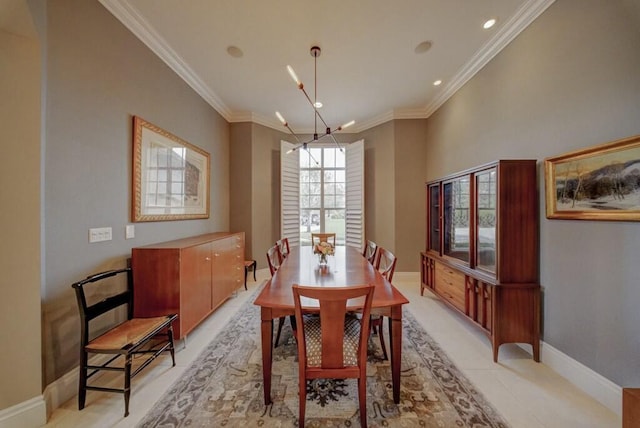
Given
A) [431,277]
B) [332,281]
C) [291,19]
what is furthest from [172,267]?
[431,277]

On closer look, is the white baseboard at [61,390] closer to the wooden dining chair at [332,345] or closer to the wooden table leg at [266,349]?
the wooden table leg at [266,349]

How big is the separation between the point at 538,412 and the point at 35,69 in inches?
159

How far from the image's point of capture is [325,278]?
2062 millimetres

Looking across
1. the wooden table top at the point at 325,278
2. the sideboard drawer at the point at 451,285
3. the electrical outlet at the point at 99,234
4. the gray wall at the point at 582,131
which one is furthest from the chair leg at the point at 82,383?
the gray wall at the point at 582,131

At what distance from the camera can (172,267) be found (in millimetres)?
2227

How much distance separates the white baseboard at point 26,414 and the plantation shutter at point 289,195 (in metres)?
3.73

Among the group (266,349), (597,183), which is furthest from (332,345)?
(597,183)

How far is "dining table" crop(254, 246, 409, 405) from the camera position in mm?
1587

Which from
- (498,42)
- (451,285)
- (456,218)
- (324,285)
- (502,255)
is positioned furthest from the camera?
(456,218)

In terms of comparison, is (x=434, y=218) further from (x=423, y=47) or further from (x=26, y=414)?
(x=26, y=414)

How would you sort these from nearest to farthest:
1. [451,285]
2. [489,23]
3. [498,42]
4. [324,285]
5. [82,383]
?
1. [82,383]
2. [324,285]
3. [489,23]
4. [498,42]
5. [451,285]

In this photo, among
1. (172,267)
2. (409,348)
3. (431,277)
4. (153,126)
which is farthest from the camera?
(431,277)

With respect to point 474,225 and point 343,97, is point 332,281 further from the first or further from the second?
point 343,97

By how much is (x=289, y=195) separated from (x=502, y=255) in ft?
12.6
